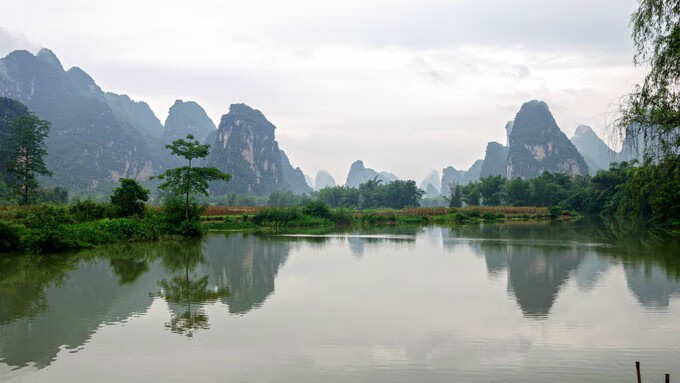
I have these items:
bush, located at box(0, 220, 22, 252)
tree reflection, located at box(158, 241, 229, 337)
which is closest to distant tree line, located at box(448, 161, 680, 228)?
tree reflection, located at box(158, 241, 229, 337)

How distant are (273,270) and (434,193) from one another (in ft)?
575

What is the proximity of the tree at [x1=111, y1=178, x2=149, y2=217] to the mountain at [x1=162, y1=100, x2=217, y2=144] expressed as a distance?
5311 inches

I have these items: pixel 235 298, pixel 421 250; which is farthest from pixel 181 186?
pixel 235 298

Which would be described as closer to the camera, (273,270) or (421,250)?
(273,270)

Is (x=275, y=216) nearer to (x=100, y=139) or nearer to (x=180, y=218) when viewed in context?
(x=180, y=218)

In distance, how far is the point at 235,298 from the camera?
9516 mm

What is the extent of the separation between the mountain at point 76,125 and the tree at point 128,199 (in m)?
84.3

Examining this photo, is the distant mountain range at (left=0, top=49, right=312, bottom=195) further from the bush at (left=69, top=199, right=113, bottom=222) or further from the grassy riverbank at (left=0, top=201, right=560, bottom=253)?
the bush at (left=69, top=199, right=113, bottom=222)

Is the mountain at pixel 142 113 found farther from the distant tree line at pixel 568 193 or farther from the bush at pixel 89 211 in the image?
the bush at pixel 89 211

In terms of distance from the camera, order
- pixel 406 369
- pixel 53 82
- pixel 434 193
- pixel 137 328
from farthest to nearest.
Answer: pixel 434 193, pixel 53 82, pixel 137 328, pixel 406 369

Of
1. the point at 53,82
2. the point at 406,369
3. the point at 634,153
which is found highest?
the point at 53,82

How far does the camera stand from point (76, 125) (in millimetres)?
117500

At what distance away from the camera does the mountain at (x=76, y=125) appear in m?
107

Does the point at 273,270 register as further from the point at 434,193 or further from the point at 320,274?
the point at 434,193
